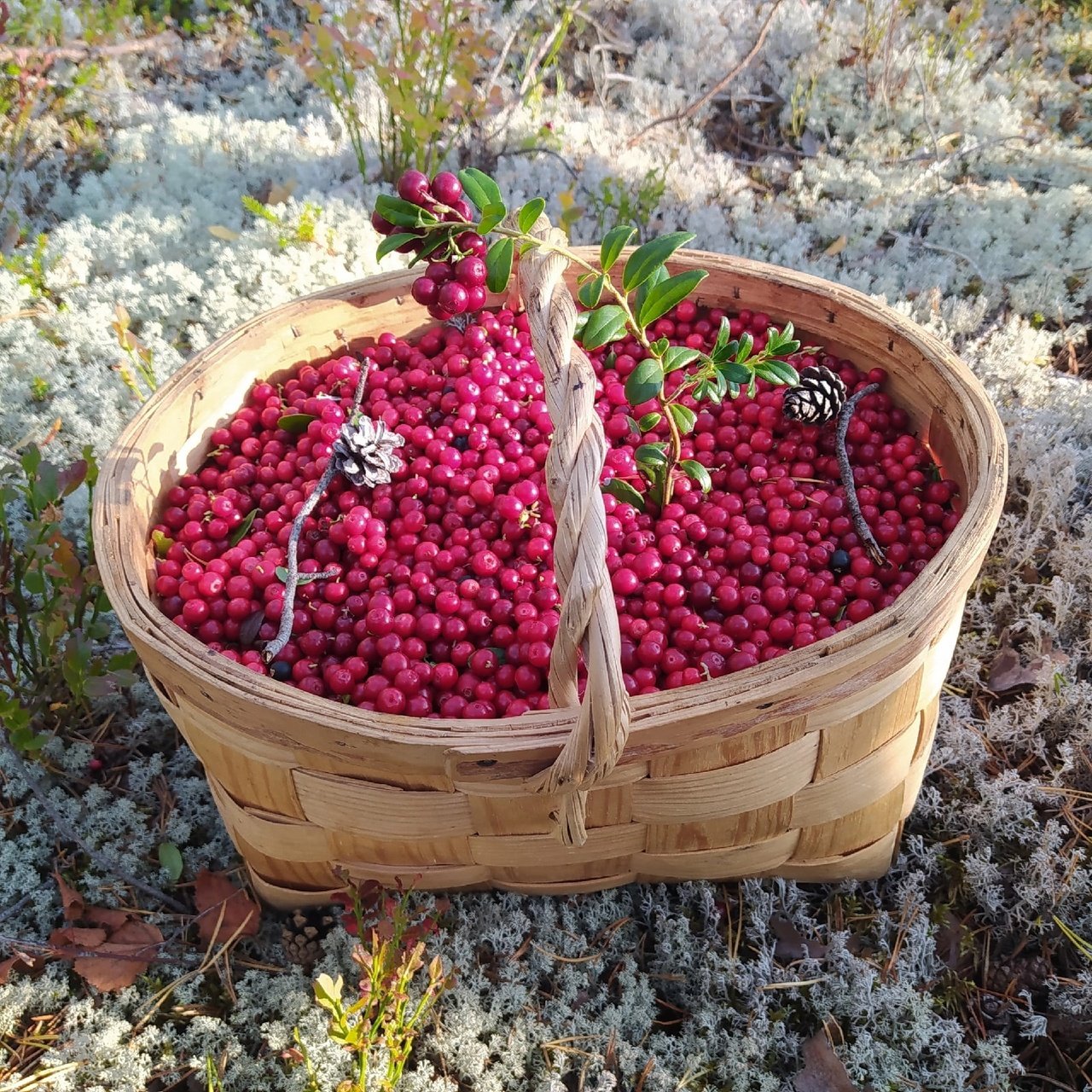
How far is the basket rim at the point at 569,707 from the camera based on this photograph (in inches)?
48.8

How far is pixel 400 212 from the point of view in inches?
62.0

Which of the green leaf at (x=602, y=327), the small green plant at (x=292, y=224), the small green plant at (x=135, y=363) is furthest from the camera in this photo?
the small green plant at (x=292, y=224)

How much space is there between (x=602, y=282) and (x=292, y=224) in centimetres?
181

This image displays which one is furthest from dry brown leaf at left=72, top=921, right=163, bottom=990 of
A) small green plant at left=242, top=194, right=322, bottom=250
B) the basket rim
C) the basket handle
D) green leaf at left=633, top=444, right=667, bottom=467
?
small green plant at left=242, top=194, right=322, bottom=250

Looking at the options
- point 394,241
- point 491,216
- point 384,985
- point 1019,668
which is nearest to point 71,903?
point 384,985

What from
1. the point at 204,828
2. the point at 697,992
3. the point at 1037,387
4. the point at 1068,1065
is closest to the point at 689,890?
the point at 697,992

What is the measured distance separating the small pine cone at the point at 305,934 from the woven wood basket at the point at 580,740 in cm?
5

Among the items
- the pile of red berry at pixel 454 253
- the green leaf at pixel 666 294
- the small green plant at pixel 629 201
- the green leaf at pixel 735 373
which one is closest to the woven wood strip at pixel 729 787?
the green leaf at pixel 735 373

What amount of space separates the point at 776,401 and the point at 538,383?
0.51 m

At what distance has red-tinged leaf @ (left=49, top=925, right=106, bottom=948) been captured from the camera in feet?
5.40

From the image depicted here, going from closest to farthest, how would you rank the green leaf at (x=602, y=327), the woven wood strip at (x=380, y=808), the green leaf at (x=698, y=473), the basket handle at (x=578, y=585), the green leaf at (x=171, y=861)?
the basket handle at (x=578, y=585), the woven wood strip at (x=380, y=808), the green leaf at (x=602, y=327), the green leaf at (x=698, y=473), the green leaf at (x=171, y=861)

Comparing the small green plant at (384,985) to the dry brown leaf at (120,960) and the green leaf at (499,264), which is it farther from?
the green leaf at (499,264)

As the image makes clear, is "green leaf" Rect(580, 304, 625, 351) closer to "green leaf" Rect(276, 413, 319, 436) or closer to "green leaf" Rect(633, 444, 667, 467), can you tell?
"green leaf" Rect(633, 444, 667, 467)

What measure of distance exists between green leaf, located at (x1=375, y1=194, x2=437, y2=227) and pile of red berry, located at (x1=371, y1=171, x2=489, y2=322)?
12mm
